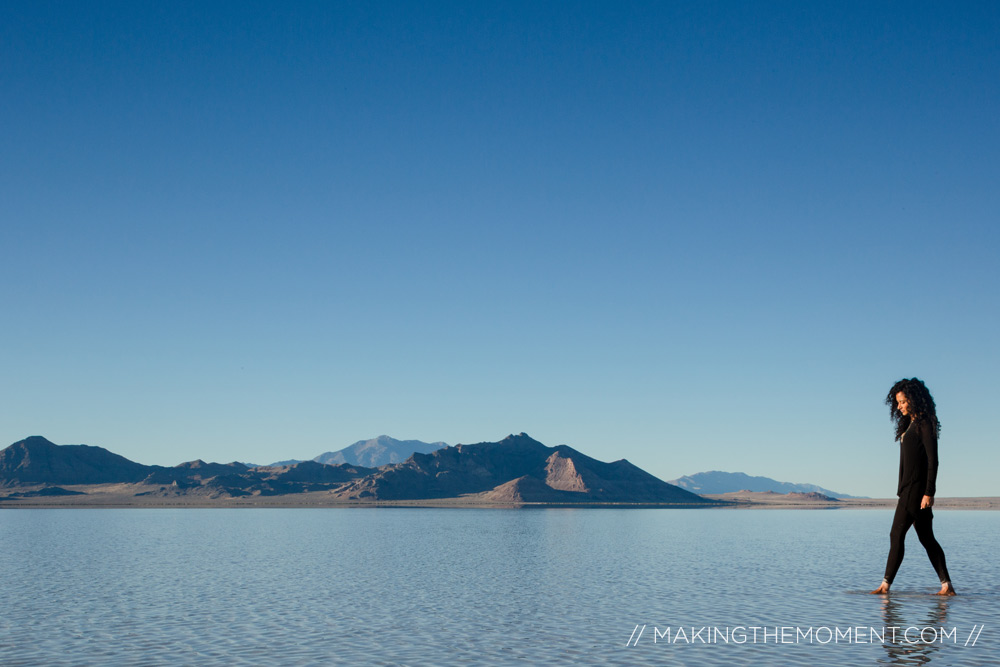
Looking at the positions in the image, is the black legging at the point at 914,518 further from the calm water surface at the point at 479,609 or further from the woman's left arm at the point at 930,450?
the calm water surface at the point at 479,609

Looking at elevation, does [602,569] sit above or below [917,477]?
below

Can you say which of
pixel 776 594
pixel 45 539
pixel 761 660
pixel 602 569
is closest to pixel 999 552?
pixel 602 569

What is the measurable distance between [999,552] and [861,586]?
1294 inches

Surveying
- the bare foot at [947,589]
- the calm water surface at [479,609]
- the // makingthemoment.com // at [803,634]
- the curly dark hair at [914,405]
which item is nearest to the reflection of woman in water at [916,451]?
the curly dark hair at [914,405]

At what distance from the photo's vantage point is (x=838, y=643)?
20.2m

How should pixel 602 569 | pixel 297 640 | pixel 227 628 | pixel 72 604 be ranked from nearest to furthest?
pixel 297 640
pixel 227 628
pixel 72 604
pixel 602 569

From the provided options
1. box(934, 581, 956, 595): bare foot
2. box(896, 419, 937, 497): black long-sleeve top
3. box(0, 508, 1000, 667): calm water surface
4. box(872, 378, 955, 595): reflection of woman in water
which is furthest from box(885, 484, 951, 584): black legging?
box(934, 581, 956, 595): bare foot

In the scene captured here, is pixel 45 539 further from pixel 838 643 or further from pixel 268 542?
pixel 838 643

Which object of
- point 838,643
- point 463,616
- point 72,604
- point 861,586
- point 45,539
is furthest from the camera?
point 45,539

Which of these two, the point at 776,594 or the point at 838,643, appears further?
the point at 776,594

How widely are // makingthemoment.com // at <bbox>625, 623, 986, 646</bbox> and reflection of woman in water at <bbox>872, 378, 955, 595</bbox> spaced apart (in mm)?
2251

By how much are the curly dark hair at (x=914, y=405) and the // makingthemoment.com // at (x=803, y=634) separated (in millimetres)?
4879

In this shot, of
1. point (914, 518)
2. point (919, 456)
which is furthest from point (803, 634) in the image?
point (919, 456)

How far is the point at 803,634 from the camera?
867 inches
